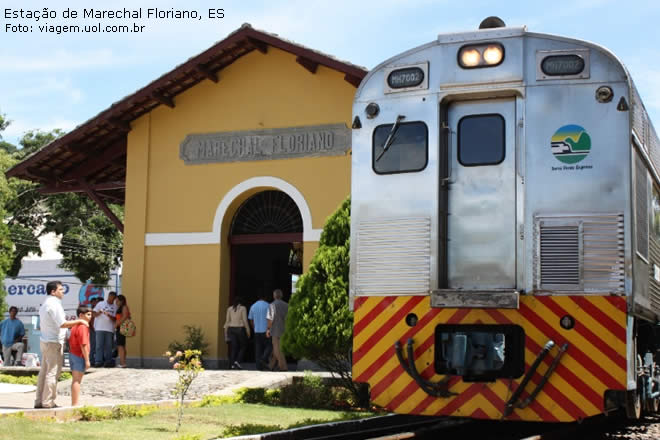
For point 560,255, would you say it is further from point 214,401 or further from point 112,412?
point 214,401

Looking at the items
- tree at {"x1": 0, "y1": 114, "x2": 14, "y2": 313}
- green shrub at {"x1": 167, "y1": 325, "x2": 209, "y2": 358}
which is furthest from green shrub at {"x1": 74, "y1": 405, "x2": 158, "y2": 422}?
tree at {"x1": 0, "y1": 114, "x2": 14, "y2": 313}

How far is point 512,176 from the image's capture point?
27.6ft

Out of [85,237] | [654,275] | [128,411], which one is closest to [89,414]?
[128,411]

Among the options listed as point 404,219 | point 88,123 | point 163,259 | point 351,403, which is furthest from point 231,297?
point 404,219

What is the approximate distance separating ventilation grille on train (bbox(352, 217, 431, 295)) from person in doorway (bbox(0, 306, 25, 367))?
15070mm

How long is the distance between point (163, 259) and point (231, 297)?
1.72 meters

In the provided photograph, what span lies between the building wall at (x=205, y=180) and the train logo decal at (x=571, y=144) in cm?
1038

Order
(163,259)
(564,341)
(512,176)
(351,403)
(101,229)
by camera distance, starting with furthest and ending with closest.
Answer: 1. (101,229)
2. (163,259)
3. (351,403)
4. (512,176)
5. (564,341)

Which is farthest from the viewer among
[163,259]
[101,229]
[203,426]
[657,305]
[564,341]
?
[101,229]

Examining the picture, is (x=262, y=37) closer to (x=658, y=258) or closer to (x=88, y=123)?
(x=88, y=123)

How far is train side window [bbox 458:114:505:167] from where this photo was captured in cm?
855

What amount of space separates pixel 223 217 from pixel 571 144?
39.9ft

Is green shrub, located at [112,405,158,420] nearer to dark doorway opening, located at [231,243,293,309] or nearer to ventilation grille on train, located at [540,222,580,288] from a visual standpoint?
ventilation grille on train, located at [540,222,580,288]

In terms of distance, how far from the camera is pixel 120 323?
18844 mm
